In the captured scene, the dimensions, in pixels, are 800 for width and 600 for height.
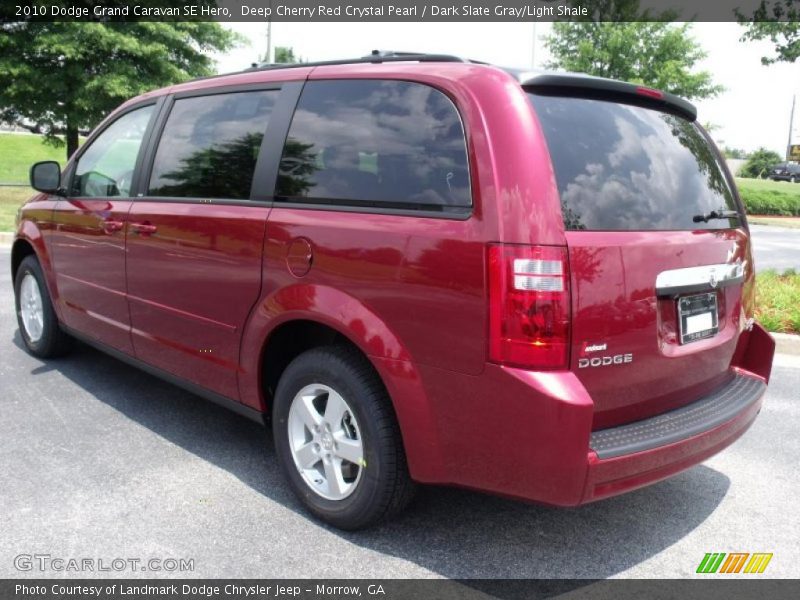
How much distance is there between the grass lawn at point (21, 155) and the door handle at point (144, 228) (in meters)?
25.0

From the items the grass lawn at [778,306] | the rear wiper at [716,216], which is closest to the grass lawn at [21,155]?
the grass lawn at [778,306]

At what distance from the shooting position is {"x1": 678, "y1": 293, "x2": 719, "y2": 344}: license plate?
2.79 m

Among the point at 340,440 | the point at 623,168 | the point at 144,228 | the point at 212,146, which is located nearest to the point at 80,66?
the point at 144,228

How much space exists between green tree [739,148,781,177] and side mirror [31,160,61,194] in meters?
61.4

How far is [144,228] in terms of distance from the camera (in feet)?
12.6

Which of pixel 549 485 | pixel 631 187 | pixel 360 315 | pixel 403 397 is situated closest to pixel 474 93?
pixel 631 187

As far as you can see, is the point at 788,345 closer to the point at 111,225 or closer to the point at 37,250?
the point at 111,225

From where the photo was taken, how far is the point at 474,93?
2596mm

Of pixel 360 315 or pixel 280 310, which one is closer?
pixel 360 315

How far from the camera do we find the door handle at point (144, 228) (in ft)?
12.4

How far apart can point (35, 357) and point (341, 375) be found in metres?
3.56

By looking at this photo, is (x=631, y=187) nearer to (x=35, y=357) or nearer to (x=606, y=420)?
(x=606, y=420)

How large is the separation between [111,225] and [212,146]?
941mm

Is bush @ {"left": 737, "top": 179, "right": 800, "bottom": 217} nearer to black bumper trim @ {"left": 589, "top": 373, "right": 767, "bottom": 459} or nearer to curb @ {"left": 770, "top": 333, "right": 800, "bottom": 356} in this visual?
curb @ {"left": 770, "top": 333, "right": 800, "bottom": 356}
